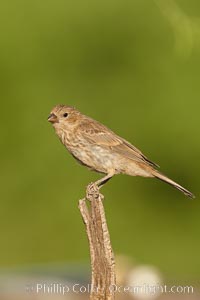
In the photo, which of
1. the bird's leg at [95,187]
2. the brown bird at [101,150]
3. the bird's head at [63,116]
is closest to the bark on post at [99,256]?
the bird's leg at [95,187]

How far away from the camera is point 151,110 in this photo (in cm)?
762

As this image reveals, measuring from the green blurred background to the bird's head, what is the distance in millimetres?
1942

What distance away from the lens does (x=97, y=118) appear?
24.9 ft

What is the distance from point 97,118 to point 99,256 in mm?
4298

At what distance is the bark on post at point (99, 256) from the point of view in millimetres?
3230

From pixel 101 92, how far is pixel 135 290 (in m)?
2.51

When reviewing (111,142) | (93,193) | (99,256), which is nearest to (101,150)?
(111,142)

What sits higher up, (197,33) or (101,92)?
(101,92)

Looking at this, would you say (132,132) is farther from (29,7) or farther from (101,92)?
(29,7)

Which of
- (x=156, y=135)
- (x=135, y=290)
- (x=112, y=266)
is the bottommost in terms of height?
(x=112, y=266)

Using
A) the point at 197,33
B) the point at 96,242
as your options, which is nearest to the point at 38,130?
the point at 197,33

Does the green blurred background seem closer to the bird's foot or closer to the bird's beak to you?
the bird's beak

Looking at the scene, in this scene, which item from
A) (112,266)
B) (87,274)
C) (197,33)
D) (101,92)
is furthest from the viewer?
(101,92)

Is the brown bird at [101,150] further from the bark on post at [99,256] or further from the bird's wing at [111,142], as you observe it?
the bark on post at [99,256]
